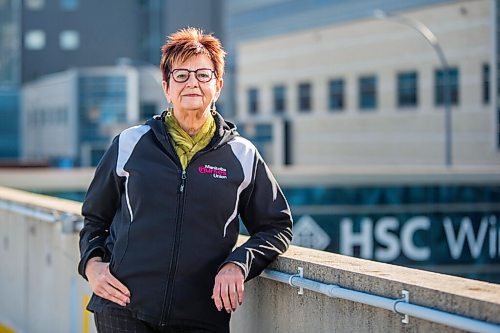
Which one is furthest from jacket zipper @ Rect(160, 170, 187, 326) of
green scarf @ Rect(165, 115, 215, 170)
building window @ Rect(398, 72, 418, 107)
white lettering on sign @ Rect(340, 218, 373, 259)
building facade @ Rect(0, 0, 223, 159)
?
building facade @ Rect(0, 0, 223, 159)

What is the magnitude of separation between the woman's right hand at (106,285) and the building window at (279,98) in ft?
206

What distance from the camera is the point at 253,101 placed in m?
71.1

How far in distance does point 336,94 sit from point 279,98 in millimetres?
7046

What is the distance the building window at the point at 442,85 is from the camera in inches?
2034

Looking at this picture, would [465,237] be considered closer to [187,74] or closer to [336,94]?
[187,74]

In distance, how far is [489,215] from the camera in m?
30.7

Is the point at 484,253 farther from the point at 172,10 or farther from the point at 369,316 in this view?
the point at 172,10

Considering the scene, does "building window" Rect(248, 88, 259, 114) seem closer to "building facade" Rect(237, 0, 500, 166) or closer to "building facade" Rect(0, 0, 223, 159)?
"building facade" Rect(237, 0, 500, 166)

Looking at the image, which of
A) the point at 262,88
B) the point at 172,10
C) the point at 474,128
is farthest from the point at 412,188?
the point at 172,10

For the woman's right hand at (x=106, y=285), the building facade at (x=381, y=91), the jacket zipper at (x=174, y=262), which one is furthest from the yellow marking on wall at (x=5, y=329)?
the building facade at (x=381, y=91)

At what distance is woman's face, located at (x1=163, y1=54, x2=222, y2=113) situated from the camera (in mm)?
4180

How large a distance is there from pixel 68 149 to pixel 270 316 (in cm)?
7253

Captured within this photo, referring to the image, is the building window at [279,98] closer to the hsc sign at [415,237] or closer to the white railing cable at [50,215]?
the hsc sign at [415,237]

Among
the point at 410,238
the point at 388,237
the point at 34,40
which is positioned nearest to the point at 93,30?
the point at 34,40
